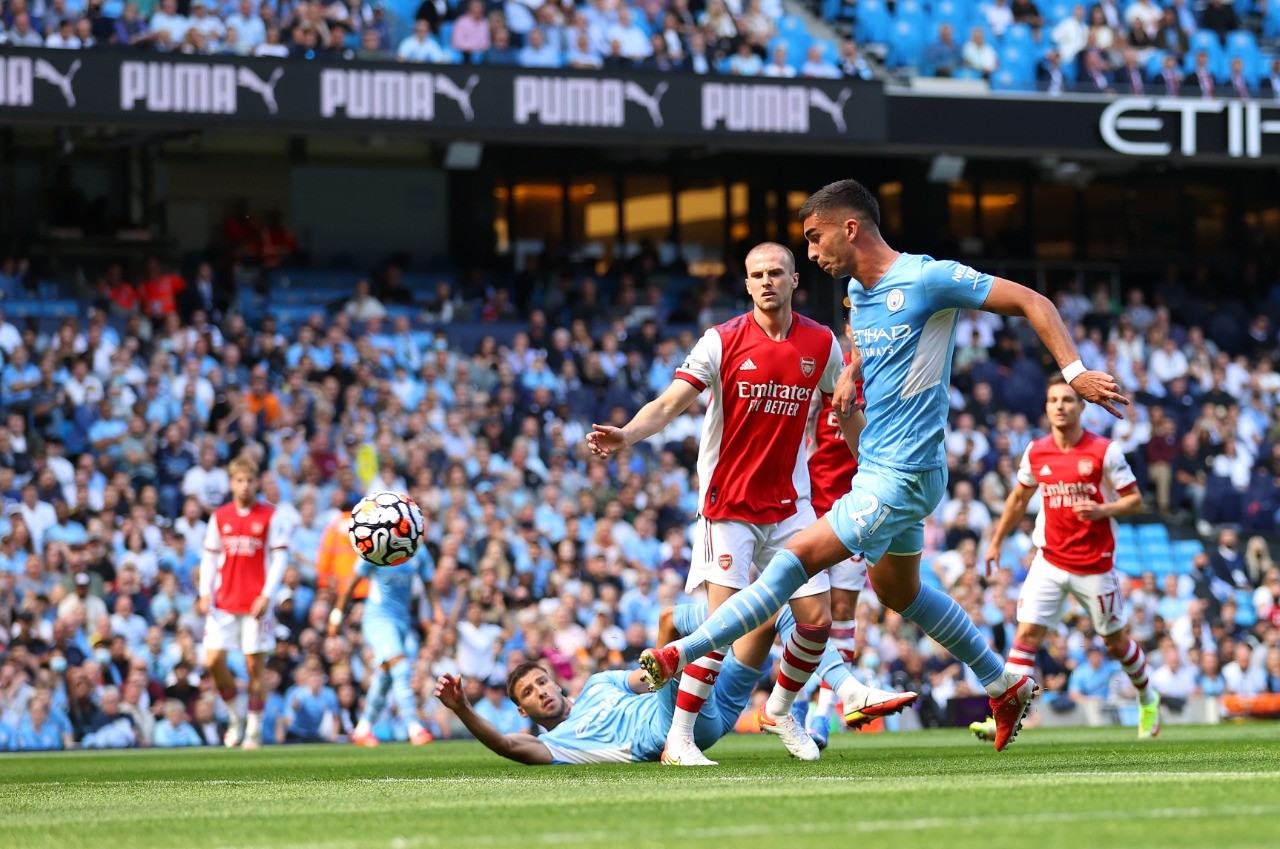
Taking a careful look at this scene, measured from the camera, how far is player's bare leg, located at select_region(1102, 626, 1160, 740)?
1322cm

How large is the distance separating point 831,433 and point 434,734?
7547 millimetres

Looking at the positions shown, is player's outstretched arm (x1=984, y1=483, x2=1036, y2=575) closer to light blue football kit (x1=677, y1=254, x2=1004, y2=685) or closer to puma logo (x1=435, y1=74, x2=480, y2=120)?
light blue football kit (x1=677, y1=254, x2=1004, y2=685)

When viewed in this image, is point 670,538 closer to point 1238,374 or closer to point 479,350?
point 479,350

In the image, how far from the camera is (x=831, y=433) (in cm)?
1156

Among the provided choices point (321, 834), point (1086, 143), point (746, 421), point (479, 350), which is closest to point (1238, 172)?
point (1086, 143)

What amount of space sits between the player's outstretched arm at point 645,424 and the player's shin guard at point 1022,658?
4.39m

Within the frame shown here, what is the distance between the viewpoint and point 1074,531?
13.3 meters

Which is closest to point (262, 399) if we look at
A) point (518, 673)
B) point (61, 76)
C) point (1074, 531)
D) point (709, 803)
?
point (61, 76)

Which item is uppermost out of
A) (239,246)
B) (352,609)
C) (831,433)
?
(239,246)

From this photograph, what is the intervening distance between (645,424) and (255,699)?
7602 millimetres

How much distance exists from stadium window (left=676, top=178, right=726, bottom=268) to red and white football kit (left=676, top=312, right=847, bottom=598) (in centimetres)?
1926

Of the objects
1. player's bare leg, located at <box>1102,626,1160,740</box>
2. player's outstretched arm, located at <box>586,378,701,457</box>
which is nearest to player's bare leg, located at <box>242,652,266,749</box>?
player's bare leg, located at <box>1102,626,1160,740</box>

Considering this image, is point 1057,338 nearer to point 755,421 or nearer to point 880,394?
point 880,394

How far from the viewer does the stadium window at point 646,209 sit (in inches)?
1137
